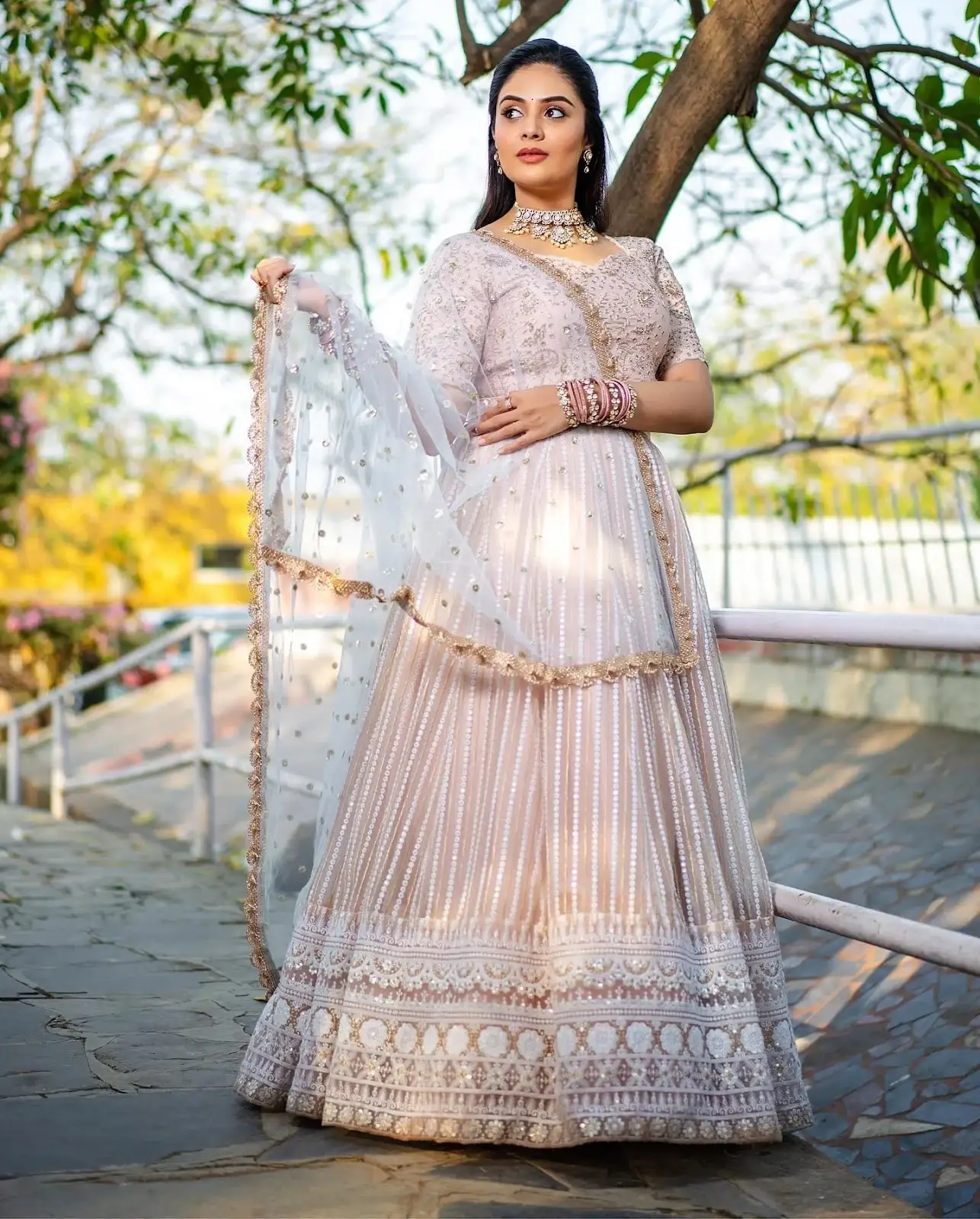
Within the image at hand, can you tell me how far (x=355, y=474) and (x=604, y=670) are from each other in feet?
1.71

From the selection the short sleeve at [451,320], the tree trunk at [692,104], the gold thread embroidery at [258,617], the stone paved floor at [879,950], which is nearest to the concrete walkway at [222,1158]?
the gold thread embroidery at [258,617]

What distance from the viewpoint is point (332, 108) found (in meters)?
5.14

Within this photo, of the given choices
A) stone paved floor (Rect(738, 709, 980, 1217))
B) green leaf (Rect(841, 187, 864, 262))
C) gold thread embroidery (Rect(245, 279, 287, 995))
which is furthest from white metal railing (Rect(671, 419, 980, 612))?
gold thread embroidery (Rect(245, 279, 287, 995))

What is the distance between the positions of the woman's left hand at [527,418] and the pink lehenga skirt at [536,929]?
352mm

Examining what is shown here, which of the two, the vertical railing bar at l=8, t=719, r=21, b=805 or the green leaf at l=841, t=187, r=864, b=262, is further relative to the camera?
the vertical railing bar at l=8, t=719, r=21, b=805

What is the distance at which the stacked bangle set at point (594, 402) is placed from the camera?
7.86 feet

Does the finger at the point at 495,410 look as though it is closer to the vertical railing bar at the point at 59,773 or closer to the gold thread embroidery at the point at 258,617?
the gold thread embroidery at the point at 258,617

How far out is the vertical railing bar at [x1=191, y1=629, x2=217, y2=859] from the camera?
564cm

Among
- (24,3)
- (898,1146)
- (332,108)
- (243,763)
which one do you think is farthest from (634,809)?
(24,3)

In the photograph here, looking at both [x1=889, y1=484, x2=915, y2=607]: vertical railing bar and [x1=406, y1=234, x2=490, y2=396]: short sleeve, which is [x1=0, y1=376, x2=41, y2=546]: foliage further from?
[x1=406, y1=234, x2=490, y2=396]: short sleeve

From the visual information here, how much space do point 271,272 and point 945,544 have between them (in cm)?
495

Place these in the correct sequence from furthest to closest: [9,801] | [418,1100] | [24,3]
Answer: [9,801], [24,3], [418,1100]

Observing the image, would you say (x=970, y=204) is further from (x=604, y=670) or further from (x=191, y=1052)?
(x=191, y=1052)

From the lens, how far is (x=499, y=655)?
89.7 inches
